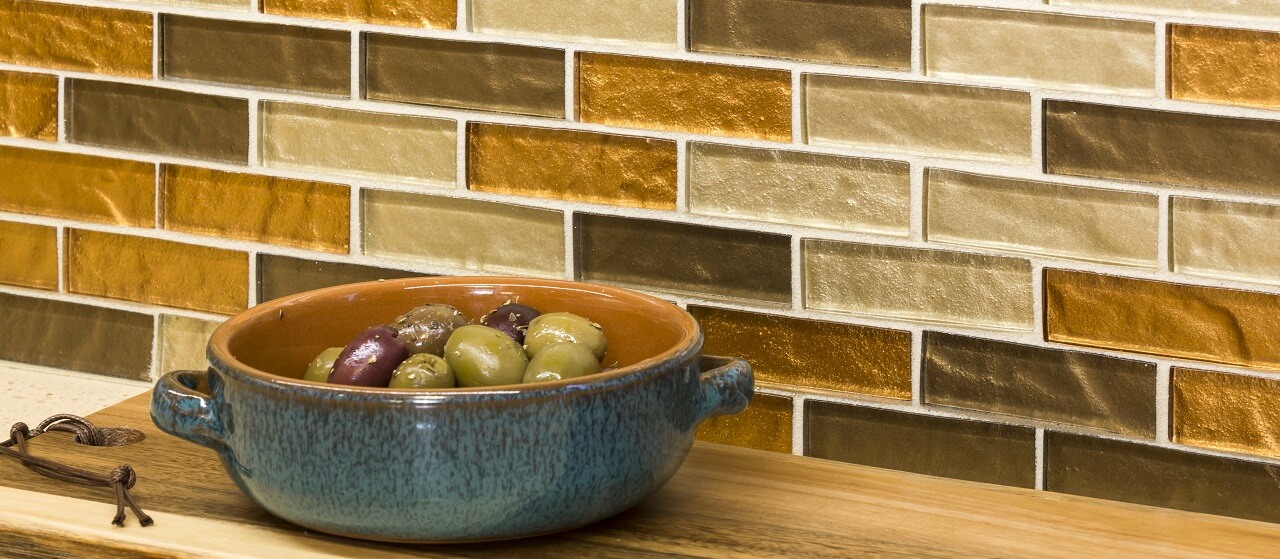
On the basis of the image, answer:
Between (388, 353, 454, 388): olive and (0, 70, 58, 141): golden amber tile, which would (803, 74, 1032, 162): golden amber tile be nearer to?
(388, 353, 454, 388): olive

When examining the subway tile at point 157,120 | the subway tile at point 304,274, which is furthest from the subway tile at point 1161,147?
the subway tile at point 157,120

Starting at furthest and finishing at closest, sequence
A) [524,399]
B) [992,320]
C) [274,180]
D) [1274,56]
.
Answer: [274,180], [992,320], [1274,56], [524,399]

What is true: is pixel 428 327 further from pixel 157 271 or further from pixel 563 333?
pixel 157 271

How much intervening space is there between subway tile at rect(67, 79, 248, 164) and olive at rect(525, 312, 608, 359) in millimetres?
549

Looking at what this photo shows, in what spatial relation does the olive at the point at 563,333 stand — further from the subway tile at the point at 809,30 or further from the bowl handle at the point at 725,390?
the subway tile at the point at 809,30

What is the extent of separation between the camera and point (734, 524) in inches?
39.2

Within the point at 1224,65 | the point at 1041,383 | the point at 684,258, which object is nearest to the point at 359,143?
the point at 684,258

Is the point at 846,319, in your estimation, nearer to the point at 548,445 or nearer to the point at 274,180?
the point at 548,445

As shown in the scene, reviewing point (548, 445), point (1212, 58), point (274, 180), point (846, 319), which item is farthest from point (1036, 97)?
A: point (274, 180)

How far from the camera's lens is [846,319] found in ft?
4.11

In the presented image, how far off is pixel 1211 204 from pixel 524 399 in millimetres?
583

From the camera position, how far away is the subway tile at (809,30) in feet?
3.92

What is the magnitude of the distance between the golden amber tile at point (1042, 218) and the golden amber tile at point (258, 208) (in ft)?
1.86

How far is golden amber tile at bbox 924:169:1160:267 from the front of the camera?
1151 mm
